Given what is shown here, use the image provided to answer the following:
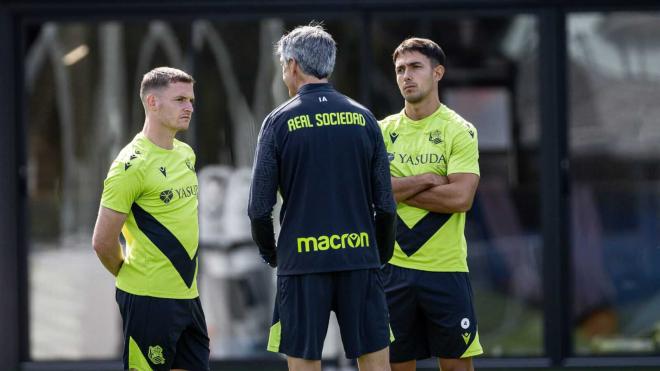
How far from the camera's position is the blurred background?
7.98 meters

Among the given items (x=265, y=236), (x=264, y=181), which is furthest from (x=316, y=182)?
(x=265, y=236)

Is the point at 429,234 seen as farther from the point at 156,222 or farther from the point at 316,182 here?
the point at 156,222

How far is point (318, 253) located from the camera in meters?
4.54

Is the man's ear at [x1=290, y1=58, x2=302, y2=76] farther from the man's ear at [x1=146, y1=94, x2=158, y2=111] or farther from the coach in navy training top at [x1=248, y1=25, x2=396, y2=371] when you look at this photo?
the man's ear at [x1=146, y1=94, x2=158, y2=111]

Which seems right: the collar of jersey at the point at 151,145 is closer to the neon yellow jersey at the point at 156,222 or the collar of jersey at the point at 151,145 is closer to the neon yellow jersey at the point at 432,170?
the neon yellow jersey at the point at 156,222

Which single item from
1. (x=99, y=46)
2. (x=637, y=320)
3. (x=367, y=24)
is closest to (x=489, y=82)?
(x=367, y=24)

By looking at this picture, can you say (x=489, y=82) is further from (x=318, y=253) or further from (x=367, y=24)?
(x=318, y=253)

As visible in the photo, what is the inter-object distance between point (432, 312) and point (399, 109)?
2704 mm

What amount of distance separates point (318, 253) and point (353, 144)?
0.46 meters

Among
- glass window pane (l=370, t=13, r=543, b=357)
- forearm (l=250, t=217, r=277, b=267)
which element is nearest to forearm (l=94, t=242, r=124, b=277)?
forearm (l=250, t=217, r=277, b=267)

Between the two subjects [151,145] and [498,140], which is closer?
[151,145]

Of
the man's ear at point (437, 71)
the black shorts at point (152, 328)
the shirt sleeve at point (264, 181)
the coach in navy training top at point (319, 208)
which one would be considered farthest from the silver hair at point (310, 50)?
the black shorts at point (152, 328)

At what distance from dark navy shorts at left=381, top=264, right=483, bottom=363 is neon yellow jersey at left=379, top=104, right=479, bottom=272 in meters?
0.06

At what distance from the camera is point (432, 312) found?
554 centimetres
